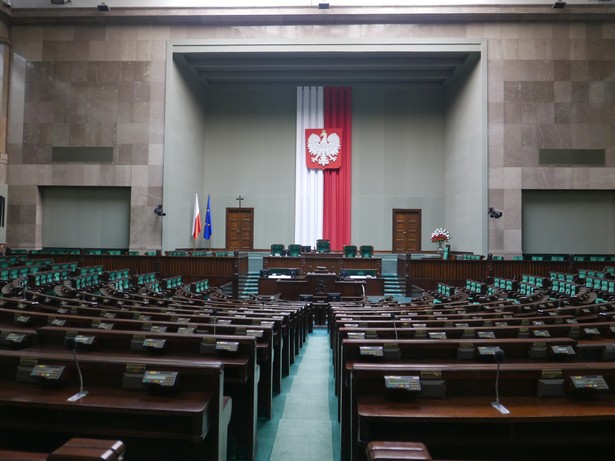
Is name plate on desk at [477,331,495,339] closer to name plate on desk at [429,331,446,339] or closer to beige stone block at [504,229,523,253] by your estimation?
name plate on desk at [429,331,446,339]

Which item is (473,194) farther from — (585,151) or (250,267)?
(250,267)

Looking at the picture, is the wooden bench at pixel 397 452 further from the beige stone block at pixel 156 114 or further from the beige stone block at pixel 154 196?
the beige stone block at pixel 156 114

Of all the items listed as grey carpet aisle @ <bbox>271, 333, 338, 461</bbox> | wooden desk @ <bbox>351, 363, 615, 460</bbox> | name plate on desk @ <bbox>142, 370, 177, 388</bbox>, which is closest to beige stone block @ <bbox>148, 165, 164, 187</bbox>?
grey carpet aisle @ <bbox>271, 333, 338, 461</bbox>

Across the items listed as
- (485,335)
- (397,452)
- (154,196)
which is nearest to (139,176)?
(154,196)

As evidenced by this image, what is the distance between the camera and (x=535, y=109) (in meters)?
13.3

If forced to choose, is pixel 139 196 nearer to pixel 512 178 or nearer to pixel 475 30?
pixel 512 178

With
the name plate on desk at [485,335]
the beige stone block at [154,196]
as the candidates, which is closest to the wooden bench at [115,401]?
the name plate on desk at [485,335]

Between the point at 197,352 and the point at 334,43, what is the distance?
13138 mm

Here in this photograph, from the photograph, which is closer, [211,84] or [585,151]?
[585,151]

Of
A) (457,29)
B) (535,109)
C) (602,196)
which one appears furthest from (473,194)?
(457,29)

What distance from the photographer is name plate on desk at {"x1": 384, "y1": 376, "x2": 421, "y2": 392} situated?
1.84 meters

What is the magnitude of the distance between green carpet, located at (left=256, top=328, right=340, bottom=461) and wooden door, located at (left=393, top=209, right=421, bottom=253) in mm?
12109

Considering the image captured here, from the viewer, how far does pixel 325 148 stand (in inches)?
651

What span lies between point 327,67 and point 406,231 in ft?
21.6
